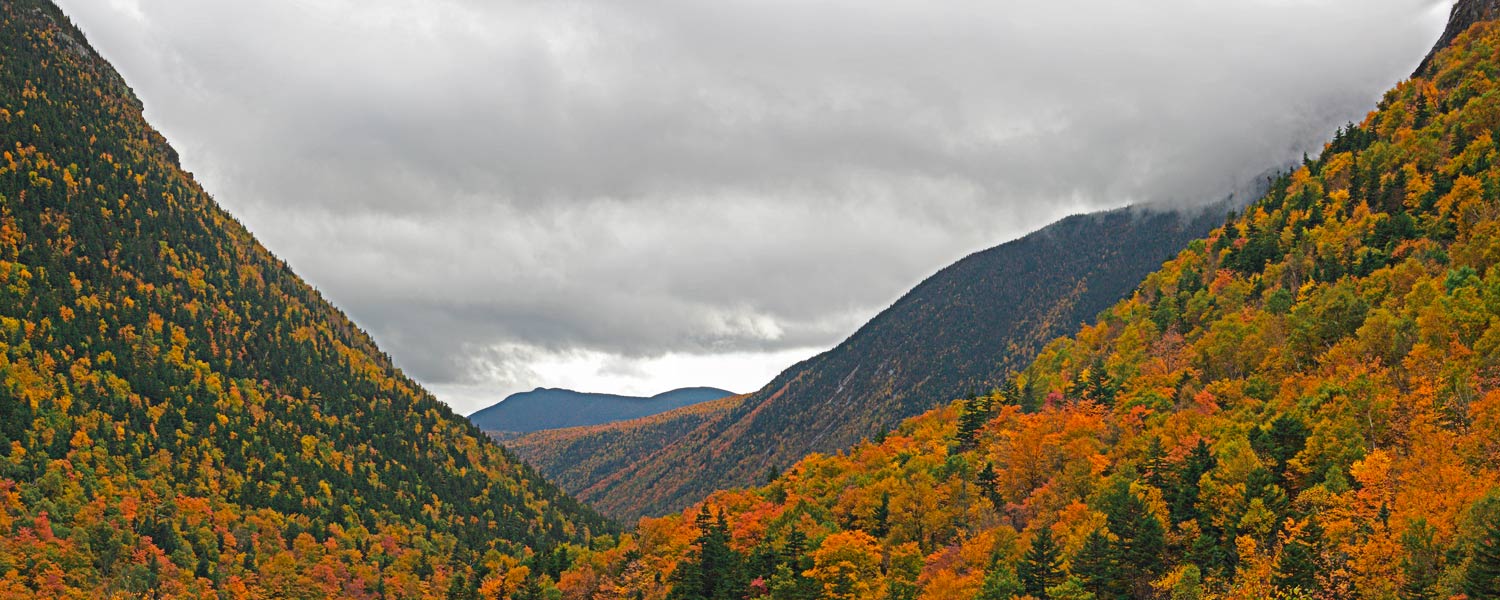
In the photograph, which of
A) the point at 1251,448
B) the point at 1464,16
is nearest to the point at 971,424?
the point at 1251,448

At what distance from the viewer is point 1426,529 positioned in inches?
2464

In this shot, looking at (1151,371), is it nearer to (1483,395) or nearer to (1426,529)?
(1483,395)

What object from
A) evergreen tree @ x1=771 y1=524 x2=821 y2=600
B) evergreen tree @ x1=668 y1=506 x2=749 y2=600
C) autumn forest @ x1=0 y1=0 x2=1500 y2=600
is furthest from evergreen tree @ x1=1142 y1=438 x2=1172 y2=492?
evergreen tree @ x1=668 y1=506 x2=749 y2=600

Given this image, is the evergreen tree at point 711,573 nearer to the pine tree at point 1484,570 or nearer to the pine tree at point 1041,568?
the pine tree at point 1041,568

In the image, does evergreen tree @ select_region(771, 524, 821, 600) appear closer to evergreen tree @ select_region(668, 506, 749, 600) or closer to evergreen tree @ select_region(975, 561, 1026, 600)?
evergreen tree @ select_region(668, 506, 749, 600)

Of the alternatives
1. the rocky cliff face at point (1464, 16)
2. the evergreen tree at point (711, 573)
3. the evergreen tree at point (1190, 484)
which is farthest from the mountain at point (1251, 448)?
the rocky cliff face at point (1464, 16)

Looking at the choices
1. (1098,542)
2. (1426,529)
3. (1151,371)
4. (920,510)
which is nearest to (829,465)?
(920,510)

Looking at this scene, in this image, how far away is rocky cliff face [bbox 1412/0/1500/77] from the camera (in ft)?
573

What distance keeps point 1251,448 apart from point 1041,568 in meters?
24.1

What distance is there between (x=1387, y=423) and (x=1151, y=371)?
5654 centimetres

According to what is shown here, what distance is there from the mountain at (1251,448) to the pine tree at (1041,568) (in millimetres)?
211

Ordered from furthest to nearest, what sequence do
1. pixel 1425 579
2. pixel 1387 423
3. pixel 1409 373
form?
pixel 1409 373, pixel 1387 423, pixel 1425 579

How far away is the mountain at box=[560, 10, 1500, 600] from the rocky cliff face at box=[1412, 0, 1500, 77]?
13.6ft

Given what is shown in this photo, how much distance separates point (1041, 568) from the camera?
3442 inches
